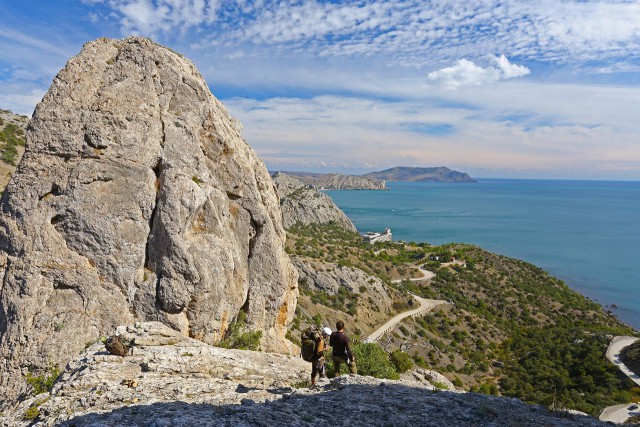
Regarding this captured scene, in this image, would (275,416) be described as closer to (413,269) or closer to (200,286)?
(200,286)

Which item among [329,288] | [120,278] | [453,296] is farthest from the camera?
[453,296]

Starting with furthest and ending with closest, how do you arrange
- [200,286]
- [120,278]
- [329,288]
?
[329,288] < [200,286] < [120,278]

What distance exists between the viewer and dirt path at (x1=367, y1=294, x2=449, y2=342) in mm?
56728

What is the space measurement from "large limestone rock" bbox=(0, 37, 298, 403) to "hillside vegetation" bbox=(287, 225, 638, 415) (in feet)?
Answer: 79.6

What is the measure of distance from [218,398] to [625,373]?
181ft

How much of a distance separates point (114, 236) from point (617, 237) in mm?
215900

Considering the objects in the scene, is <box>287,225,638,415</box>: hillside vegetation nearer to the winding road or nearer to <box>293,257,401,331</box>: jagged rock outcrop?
the winding road

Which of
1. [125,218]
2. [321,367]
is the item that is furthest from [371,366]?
[125,218]

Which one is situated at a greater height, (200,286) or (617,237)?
(200,286)

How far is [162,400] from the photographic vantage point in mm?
8617

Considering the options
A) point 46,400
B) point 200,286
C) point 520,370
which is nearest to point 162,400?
point 46,400

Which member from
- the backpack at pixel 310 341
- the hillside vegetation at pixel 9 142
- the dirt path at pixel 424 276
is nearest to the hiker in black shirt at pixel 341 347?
the backpack at pixel 310 341

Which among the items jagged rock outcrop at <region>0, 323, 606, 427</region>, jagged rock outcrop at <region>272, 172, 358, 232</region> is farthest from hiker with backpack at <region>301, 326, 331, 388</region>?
jagged rock outcrop at <region>272, 172, 358, 232</region>

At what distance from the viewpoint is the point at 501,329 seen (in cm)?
6919
